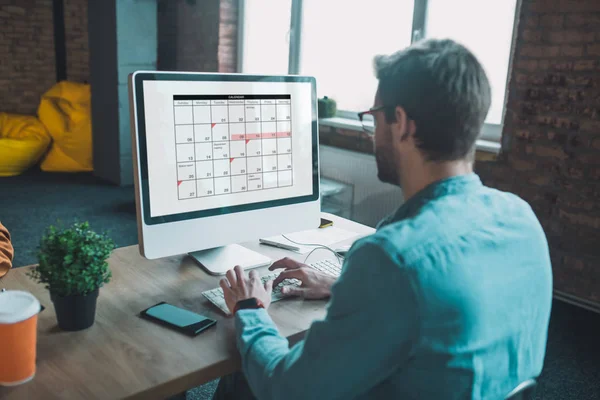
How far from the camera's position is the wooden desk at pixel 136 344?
2.92 ft

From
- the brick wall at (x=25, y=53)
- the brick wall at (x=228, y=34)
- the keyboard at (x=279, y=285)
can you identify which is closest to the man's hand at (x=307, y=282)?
the keyboard at (x=279, y=285)

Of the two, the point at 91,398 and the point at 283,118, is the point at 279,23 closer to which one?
the point at 283,118

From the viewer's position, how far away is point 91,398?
851 mm

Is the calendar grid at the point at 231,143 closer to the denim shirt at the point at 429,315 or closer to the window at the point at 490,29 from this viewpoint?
the denim shirt at the point at 429,315

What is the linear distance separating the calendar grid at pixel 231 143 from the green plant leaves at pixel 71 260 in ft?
1.10

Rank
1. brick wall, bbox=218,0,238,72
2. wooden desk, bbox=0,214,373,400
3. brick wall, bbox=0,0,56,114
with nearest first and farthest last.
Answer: wooden desk, bbox=0,214,373,400, brick wall, bbox=218,0,238,72, brick wall, bbox=0,0,56,114

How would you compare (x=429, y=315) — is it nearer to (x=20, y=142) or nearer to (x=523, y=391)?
(x=523, y=391)

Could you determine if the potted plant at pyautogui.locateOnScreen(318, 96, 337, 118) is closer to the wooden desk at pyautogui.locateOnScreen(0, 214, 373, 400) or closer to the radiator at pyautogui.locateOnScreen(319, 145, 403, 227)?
the radiator at pyautogui.locateOnScreen(319, 145, 403, 227)

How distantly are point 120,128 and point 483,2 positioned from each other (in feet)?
11.0

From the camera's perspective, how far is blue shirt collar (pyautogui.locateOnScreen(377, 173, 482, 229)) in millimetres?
915

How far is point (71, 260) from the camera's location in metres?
0.96

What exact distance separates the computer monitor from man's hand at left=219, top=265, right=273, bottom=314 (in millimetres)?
194

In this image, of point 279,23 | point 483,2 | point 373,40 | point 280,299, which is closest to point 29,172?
point 279,23

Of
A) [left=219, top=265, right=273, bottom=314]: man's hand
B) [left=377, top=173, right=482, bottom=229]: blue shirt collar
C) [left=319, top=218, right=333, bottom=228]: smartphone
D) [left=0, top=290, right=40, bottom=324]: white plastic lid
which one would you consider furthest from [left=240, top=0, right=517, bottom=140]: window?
[left=0, top=290, right=40, bottom=324]: white plastic lid
